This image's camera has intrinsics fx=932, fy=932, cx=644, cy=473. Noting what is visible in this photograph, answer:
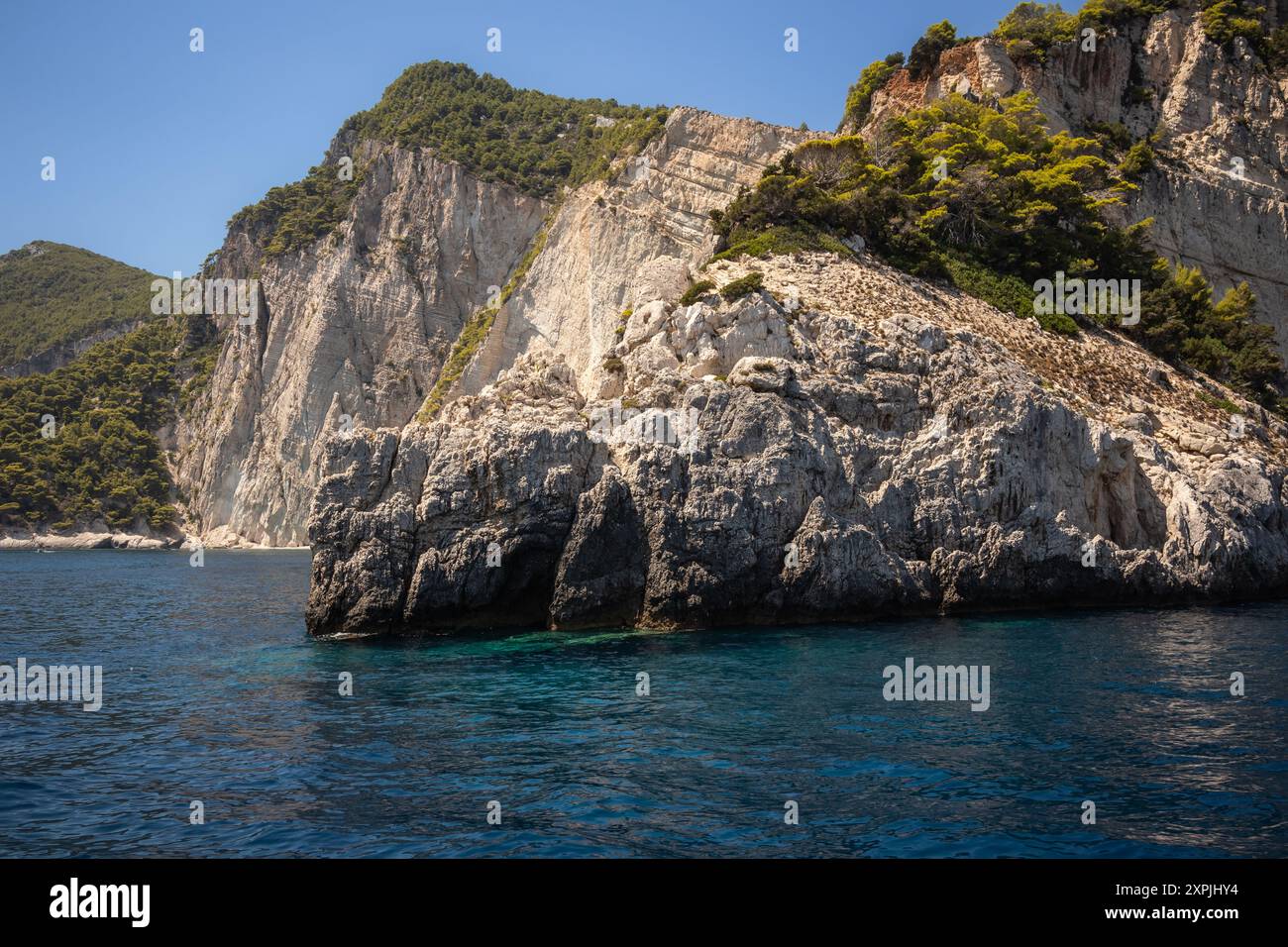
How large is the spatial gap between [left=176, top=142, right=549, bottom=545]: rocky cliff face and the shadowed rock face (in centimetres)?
5329

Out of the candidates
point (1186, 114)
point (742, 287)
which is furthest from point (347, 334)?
point (1186, 114)

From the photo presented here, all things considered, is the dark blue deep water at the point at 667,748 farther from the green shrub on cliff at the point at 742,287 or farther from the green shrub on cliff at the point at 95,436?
the green shrub on cliff at the point at 95,436

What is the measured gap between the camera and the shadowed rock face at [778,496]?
2572cm

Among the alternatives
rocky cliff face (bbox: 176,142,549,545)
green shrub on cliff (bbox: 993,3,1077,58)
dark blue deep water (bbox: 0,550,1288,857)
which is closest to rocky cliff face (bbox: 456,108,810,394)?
green shrub on cliff (bbox: 993,3,1077,58)

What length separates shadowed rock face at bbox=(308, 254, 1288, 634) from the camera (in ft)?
84.4

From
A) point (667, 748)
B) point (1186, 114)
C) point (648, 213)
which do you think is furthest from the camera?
point (648, 213)

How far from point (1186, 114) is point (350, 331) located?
64556mm

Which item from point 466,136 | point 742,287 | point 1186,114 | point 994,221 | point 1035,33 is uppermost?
point 466,136

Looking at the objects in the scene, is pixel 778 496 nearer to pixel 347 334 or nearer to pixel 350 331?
pixel 347 334

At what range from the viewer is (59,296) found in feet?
437

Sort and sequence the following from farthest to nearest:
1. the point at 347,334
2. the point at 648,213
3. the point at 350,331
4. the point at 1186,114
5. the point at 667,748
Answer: the point at 350,331
the point at 347,334
the point at 648,213
the point at 1186,114
the point at 667,748

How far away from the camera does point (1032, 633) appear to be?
23.3 meters

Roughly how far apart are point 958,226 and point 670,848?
3969 cm
